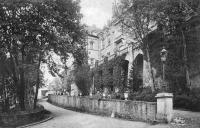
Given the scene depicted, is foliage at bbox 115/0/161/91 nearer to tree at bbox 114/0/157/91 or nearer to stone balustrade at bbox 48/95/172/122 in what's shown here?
tree at bbox 114/0/157/91

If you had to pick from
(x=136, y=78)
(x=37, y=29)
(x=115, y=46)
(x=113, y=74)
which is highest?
(x=115, y=46)

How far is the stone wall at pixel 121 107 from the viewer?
15320 mm

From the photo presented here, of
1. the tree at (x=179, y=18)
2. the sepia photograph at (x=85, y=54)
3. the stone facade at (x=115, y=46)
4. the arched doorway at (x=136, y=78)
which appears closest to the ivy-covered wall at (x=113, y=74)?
the stone facade at (x=115, y=46)

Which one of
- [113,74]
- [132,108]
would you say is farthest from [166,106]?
[113,74]

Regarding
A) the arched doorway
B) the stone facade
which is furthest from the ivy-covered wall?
the arched doorway

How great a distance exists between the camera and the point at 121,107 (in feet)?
61.2

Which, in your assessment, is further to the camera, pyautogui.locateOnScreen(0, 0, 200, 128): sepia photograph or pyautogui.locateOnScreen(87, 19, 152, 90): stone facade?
pyautogui.locateOnScreen(87, 19, 152, 90): stone facade

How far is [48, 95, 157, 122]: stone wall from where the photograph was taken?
603 inches

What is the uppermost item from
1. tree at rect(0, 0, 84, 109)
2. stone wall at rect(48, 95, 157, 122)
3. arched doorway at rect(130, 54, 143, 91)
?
tree at rect(0, 0, 84, 109)

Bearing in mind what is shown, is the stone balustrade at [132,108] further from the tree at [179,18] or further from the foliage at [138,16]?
the tree at [179,18]

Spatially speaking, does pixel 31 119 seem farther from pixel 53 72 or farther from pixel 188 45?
pixel 188 45

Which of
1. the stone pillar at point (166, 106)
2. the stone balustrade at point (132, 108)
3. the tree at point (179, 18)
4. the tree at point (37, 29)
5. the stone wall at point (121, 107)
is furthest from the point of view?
the tree at point (179, 18)

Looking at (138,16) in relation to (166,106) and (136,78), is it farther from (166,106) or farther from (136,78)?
(166,106)

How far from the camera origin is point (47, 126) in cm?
1773
